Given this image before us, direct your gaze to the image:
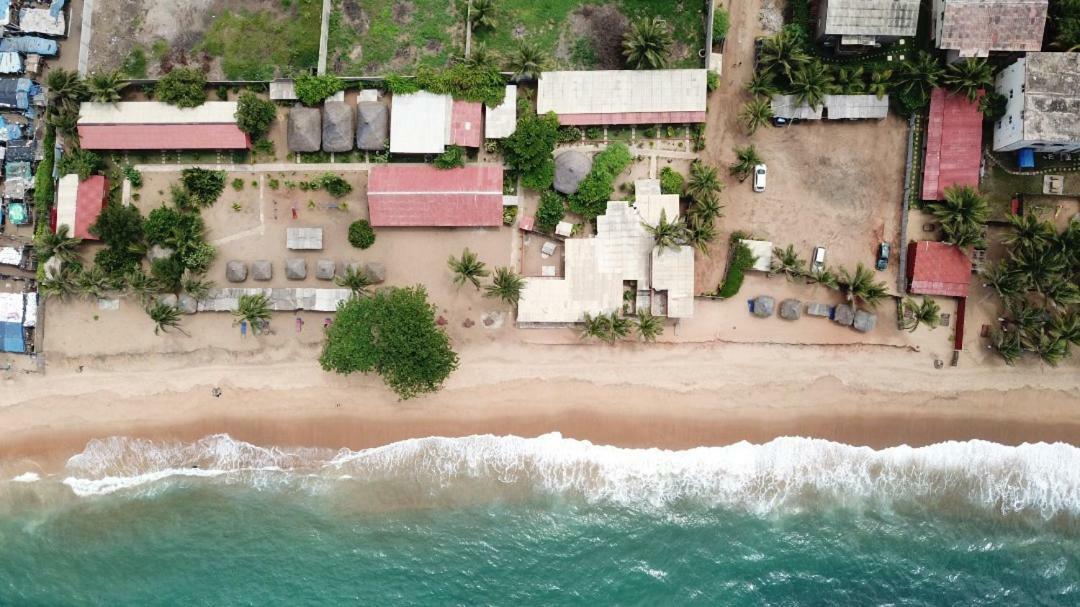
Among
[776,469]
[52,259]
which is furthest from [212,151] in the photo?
[776,469]

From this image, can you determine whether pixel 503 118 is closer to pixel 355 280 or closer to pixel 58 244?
pixel 355 280

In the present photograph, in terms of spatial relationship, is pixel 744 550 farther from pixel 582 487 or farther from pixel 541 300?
pixel 541 300

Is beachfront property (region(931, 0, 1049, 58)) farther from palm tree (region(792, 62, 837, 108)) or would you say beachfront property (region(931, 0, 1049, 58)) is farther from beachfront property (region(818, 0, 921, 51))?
palm tree (region(792, 62, 837, 108))

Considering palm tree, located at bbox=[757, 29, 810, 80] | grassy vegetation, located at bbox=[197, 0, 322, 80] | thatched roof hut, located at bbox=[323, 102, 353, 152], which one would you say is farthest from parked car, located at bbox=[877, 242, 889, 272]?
grassy vegetation, located at bbox=[197, 0, 322, 80]

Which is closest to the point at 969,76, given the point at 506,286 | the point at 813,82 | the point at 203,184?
the point at 813,82

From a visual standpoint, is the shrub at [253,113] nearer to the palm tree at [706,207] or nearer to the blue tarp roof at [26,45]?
the blue tarp roof at [26,45]
